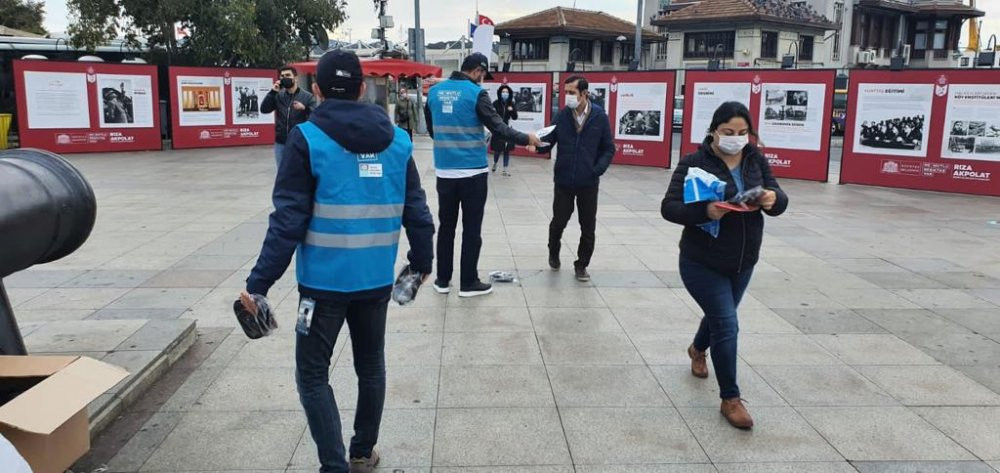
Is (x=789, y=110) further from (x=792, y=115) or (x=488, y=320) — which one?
(x=488, y=320)

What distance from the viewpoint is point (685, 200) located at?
380cm

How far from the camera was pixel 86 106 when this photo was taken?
1759 cm

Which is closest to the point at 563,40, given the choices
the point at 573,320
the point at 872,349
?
the point at 573,320

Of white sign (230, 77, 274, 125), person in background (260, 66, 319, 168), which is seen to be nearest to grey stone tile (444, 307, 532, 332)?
person in background (260, 66, 319, 168)

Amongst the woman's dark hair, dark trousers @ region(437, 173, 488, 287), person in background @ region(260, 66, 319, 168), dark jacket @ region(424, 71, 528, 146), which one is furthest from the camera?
person in background @ region(260, 66, 319, 168)

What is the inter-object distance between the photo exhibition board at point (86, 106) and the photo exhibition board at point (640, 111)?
34.2 feet

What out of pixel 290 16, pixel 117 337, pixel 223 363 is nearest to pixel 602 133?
pixel 223 363

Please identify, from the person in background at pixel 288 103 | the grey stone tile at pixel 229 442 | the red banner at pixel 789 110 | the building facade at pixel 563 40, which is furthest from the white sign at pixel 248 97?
the building facade at pixel 563 40

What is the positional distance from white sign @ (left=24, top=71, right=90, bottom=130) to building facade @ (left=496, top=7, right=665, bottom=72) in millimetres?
29531

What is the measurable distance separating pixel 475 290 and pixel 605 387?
82.2 inches

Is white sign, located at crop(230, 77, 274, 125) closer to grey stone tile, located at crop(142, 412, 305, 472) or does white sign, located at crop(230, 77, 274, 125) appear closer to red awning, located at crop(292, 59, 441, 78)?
red awning, located at crop(292, 59, 441, 78)

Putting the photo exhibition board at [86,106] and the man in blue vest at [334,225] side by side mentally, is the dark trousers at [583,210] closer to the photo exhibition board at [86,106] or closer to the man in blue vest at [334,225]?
the man in blue vest at [334,225]

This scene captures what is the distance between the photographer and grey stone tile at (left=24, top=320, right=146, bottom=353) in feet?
14.8

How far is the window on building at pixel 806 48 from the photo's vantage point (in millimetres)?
46188
